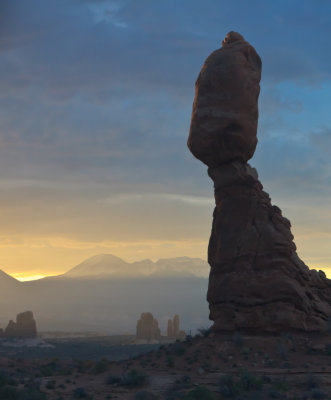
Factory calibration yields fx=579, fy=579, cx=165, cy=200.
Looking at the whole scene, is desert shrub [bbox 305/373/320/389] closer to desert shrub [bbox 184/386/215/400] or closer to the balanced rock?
desert shrub [bbox 184/386/215/400]

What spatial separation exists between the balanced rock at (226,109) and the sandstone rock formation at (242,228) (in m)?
0.06

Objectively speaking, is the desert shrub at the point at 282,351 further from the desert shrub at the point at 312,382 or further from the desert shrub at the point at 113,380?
the desert shrub at the point at 113,380

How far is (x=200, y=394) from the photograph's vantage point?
22.6 metres

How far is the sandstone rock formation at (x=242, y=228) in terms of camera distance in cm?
3191

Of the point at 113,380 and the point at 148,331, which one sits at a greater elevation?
the point at 148,331

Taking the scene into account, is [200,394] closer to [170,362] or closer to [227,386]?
[227,386]

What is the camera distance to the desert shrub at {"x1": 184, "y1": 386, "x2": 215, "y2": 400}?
2227 cm

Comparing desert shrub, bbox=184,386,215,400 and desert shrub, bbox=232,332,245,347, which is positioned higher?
desert shrub, bbox=232,332,245,347

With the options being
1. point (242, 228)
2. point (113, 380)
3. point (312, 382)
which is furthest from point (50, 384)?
point (242, 228)

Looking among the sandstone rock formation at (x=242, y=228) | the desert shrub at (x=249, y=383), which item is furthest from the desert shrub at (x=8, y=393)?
the sandstone rock formation at (x=242, y=228)

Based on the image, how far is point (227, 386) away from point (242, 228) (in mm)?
11528

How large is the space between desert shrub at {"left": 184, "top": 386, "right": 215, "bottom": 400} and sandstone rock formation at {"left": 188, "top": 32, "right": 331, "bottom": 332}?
959cm

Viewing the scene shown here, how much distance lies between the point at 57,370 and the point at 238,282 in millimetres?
12802

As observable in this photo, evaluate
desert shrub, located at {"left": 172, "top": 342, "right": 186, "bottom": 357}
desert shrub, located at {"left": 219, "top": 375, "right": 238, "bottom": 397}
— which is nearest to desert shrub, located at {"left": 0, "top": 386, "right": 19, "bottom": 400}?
desert shrub, located at {"left": 219, "top": 375, "right": 238, "bottom": 397}
